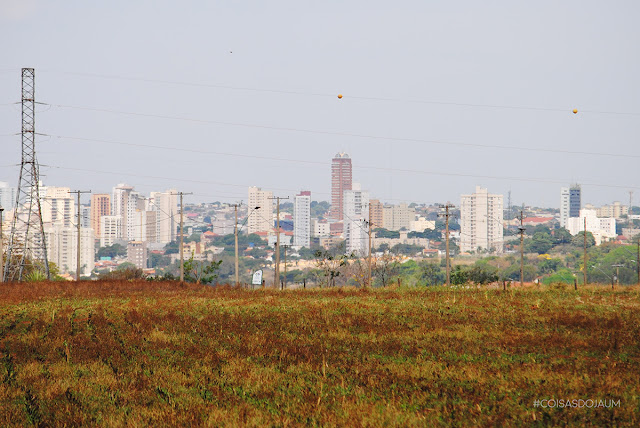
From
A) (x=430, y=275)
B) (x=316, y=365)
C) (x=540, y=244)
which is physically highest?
(x=540, y=244)

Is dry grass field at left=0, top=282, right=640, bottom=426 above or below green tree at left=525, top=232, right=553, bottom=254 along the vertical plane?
below

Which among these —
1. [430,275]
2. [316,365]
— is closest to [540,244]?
[430,275]

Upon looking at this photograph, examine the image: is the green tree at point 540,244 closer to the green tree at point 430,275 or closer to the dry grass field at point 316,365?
the green tree at point 430,275

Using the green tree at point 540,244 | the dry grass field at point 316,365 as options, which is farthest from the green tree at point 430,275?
the green tree at point 540,244

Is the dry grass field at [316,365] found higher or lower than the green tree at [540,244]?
lower

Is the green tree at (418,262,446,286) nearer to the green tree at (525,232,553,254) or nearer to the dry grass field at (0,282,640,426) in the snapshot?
the dry grass field at (0,282,640,426)

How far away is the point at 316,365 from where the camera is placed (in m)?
15.0

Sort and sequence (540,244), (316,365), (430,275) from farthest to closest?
(540,244)
(430,275)
(316,365)

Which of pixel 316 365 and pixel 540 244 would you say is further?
pixel 540 244

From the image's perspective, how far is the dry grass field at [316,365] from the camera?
442 inches

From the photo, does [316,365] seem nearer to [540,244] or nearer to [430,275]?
[430,275]

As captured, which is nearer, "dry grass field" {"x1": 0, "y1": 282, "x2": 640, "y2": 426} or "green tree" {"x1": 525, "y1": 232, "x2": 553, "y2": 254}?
"dry grass field" {"x1": 0, "y1": 282, "x2": 640, "y2": 426}

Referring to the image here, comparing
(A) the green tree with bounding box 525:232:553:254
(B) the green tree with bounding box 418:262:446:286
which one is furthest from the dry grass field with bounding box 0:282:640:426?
(A) the green tree with bounding box 525:232:553:254

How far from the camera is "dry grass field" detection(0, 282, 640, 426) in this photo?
11.2 meters
